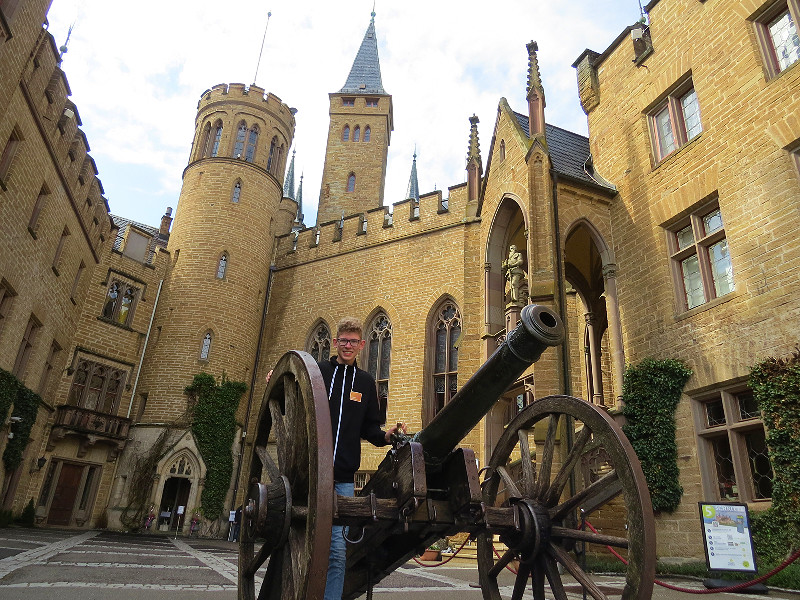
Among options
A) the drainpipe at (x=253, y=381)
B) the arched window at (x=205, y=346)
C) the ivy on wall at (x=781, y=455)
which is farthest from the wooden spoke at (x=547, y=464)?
the arched window at (x=205, y=346)

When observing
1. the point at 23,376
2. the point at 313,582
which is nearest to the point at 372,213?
the point at 23,376

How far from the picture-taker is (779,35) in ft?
27.7

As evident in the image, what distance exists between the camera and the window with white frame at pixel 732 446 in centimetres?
758

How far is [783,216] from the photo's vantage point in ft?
25.0

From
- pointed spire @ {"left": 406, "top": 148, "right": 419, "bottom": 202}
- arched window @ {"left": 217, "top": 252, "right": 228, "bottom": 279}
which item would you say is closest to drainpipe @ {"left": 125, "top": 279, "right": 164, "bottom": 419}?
arched window @ {"left": 217, "top": 252, "right": 228, "bottom": 279}

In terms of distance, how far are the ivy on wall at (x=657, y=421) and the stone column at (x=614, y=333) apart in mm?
366

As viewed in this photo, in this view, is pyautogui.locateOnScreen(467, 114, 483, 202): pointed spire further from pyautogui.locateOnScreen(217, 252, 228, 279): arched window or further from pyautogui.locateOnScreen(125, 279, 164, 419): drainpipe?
pyautogui.locateOnScreen(125, 279, 164, 419): drainpipe

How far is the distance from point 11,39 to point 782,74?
12.5m

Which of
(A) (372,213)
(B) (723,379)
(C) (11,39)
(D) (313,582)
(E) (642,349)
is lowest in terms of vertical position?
(D) (313,582)

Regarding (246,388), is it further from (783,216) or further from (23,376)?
(783,216)

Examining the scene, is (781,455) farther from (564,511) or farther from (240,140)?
(240,140)

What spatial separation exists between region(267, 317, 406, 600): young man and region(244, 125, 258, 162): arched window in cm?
1985

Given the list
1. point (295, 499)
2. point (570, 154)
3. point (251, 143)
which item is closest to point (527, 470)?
point (295, 499)

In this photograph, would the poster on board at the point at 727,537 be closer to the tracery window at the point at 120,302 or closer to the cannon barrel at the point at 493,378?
the cannon barrel at the point at 493,378
